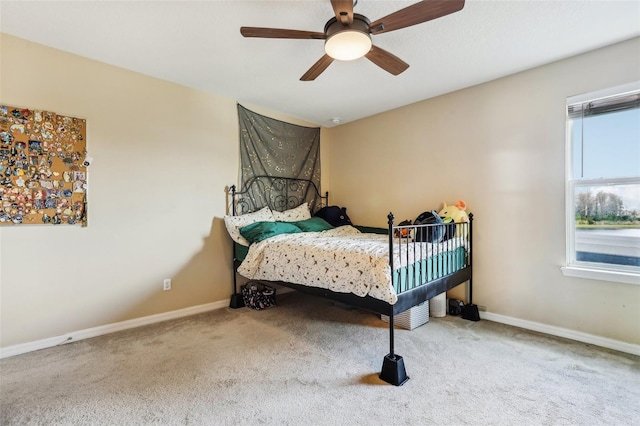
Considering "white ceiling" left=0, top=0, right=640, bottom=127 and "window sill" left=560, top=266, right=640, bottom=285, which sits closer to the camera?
"white ceiling" left=0, top=0, right=640, bottom=127

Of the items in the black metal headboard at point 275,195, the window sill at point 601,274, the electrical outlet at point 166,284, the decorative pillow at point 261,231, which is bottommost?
the electrical outlet at point 166,284

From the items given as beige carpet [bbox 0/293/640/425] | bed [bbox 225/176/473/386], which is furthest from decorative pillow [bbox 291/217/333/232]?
beige carpet [bbox 0/293/640/425]

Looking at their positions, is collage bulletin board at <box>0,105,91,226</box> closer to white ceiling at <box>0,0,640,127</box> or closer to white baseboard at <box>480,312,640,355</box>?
white ceiling at <box>0,0,640,127</box>

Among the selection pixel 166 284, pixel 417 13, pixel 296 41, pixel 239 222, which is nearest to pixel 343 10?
pixel 417 13

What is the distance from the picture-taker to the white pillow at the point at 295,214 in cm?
368

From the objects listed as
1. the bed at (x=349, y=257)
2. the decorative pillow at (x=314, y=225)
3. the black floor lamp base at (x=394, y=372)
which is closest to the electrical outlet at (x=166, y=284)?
the bed at (x=349, y=257)

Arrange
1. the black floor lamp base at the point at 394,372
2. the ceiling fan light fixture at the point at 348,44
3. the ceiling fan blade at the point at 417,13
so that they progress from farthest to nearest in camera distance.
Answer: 1. the black floor lamp base at the point at 394,372
2. the ceiling fan light fixture at the point at 348,44
3. the ceiling fan blade at the point at 417,13

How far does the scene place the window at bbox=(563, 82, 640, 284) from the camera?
2.22 m

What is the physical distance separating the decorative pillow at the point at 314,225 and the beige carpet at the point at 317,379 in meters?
1.24

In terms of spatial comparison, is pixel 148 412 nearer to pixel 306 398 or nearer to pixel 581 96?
pixel 306 398

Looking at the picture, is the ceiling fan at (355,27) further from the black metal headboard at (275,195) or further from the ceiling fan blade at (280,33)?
the black metal headboard at (275,195)

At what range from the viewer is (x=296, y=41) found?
7.15 feet

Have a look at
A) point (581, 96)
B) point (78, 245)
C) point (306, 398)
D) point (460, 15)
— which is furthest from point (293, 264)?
point (581, 96)

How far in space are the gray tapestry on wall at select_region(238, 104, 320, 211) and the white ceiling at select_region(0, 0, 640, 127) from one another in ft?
1.98
